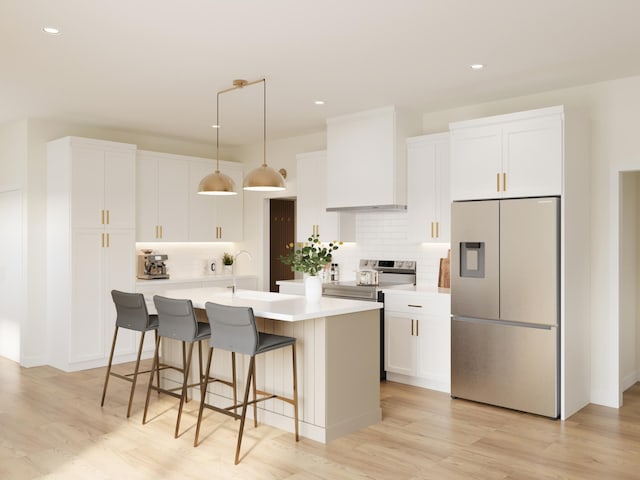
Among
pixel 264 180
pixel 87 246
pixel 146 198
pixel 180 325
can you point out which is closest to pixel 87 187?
pixel 87 246

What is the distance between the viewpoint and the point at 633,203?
5.43 m

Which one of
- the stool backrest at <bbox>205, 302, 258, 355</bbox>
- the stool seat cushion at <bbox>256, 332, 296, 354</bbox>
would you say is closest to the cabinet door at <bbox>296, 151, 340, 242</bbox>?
the stool seat cushion at <bbox>256, 332, 296, 354</bbox>

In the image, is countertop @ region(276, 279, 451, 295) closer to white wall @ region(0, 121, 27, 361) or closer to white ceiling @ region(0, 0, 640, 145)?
white ceiling @ region(0, 0, 640, 145)

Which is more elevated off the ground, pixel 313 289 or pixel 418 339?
pixel 313 289

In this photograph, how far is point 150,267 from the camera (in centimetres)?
686

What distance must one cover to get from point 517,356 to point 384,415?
1.18m

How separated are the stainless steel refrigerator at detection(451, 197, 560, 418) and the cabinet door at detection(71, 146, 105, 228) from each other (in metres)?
3.79

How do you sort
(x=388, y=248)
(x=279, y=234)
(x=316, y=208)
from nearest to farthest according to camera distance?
(x=388, y=248), (x=316, y=208), (x=279, y=234)

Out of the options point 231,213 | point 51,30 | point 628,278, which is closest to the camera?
point 51,30

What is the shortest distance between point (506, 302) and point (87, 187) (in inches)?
173

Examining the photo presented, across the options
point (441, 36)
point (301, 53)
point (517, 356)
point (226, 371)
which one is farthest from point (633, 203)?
point (226, 371)

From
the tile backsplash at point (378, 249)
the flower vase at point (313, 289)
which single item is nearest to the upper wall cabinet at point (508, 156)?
the tile backsplash at point (378, 249)

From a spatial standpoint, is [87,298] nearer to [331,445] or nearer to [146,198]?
[146,198]

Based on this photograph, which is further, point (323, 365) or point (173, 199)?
point (173, 199)
